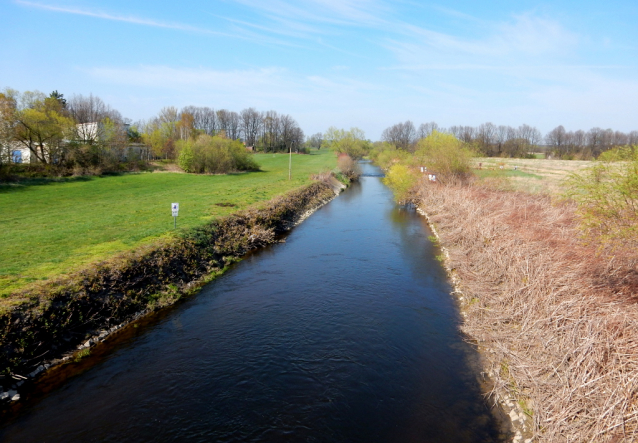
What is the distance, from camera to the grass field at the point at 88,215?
14125mm

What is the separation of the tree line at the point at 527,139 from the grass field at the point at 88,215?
63591 mm

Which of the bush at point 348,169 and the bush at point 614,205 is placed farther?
the bush at point 348,169

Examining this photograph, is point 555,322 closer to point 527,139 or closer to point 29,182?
point 29,182

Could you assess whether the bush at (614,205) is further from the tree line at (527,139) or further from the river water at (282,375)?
the tree line at (527,139)

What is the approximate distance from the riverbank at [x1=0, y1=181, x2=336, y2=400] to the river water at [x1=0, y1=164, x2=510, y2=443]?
756 mm

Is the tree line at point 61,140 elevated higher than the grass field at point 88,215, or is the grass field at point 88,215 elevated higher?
the tree line at point 61,140

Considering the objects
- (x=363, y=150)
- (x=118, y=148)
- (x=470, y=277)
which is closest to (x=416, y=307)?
(x=470, y=277)

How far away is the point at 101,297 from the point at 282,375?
7055mm

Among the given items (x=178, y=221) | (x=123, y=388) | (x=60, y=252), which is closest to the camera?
(x=123, y=388)

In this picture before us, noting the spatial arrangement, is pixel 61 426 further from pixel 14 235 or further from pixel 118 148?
pixel 118 148

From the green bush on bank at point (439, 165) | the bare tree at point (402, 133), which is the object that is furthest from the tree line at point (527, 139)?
the green bush on bank at point (439, 165)

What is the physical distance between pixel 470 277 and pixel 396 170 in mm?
27225

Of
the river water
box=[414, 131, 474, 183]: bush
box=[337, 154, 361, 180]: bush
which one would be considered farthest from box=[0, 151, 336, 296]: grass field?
box=[337, 154, 361, 180]: bush

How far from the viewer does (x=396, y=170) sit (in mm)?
42562
